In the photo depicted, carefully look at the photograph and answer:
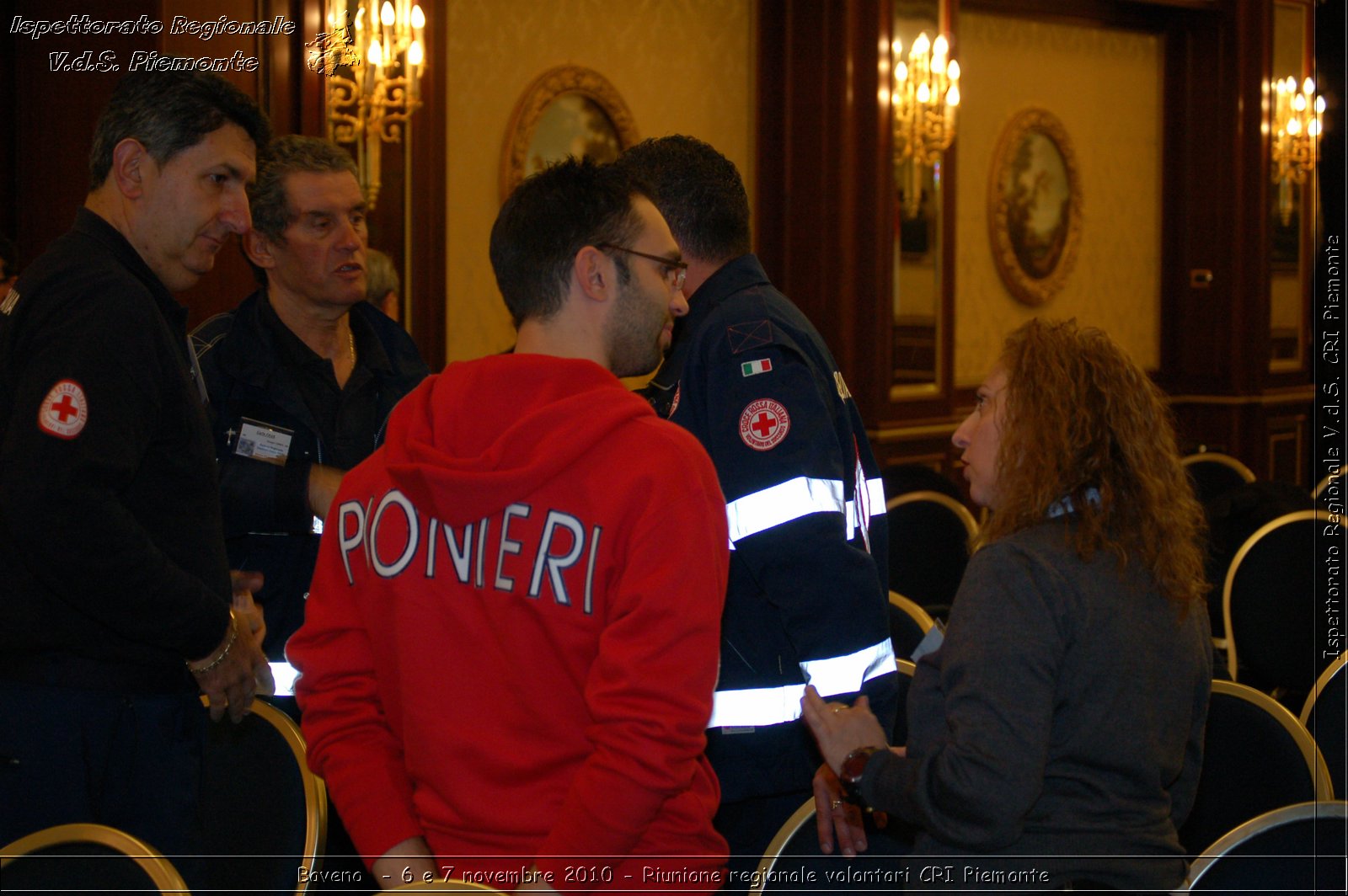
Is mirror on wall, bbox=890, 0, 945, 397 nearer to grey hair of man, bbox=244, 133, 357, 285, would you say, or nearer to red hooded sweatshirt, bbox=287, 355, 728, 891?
grey hair of man, bbox=244, 133, 357, 285

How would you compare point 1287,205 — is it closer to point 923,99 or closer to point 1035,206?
point 1035,206

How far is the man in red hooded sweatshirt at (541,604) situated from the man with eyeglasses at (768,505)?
0.49 meters

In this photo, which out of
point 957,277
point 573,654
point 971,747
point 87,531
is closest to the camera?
point 573,654

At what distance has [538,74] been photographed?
17.4 ft

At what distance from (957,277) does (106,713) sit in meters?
5.87

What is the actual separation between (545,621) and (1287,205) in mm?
8312

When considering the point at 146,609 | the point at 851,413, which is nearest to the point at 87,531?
the point at 146,609

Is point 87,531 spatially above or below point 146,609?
above

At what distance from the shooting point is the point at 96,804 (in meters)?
1.91

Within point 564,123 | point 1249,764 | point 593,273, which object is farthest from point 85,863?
point 564,123

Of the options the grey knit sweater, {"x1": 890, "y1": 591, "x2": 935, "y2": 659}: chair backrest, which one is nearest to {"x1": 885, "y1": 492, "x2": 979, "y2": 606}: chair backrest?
{"x1": 890, "y1": 591, "x2": 935, "y2": 659}: chair backrest

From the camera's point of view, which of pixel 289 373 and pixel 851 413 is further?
pixel 289 373

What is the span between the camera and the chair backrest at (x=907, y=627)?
2818 mm

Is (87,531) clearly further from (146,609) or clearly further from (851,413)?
(851,413)
